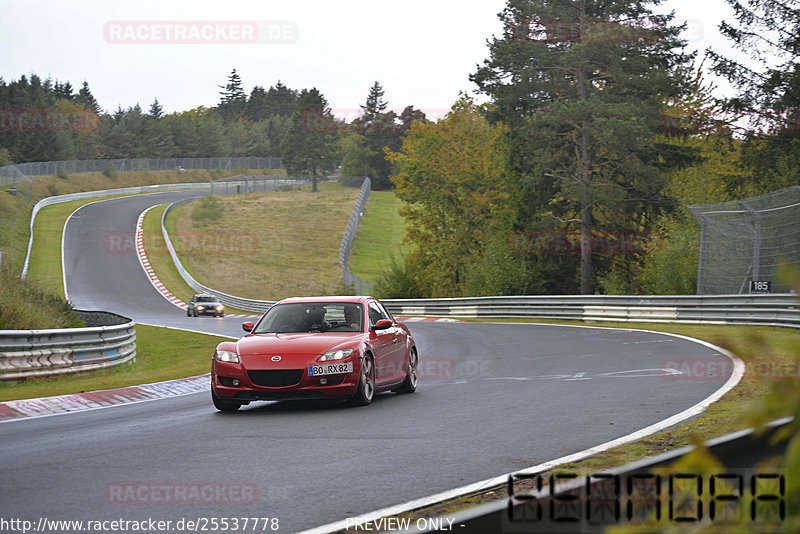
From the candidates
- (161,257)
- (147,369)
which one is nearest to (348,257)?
(161,257)

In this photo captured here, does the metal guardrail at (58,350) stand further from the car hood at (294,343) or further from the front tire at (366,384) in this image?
the front tire at (366,384)

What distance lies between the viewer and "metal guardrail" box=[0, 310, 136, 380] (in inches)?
615

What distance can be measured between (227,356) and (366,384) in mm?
1781

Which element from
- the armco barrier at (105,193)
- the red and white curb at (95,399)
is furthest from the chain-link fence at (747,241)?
the armco barrier at (105,193)

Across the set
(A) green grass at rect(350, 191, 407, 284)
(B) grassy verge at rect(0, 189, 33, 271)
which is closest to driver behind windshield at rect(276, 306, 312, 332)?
(A) green grass at rect(350, 191, 407, 284)

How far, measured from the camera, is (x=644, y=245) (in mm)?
47688

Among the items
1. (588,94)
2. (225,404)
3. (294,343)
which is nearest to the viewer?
(225,404)

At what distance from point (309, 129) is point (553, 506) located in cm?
13069

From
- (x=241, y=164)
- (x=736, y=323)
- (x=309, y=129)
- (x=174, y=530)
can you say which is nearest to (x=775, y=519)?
(x=174, y=530)

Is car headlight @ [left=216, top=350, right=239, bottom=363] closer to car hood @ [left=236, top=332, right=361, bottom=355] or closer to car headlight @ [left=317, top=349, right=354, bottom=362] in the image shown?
car hood @ [left=236, top=332, right=361, bottom=355]

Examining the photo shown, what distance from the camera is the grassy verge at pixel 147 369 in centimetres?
1510

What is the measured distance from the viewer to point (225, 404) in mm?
11695

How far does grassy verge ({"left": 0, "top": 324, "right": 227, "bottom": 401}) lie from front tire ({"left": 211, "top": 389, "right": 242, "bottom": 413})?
3676mm

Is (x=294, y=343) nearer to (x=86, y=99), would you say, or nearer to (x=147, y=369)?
(x=147, y=369)
